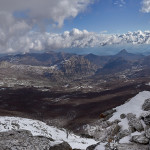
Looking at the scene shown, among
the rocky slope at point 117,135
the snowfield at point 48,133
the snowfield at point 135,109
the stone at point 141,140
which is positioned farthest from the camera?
the snowfield at point 135,109

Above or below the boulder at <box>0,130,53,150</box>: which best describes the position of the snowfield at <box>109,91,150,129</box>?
above

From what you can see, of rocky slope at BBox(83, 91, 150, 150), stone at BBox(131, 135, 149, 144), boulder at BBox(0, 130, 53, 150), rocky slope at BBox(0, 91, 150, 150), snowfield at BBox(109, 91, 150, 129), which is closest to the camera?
boulder at BBox(0, 130, 53, 150)

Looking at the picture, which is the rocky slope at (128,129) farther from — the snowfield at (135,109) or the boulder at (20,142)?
the boulder at (20,142)

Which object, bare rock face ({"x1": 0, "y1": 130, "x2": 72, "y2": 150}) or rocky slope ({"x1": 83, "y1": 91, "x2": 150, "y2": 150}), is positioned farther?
rocky slope ({"x1": 83, "y1": 91, "x2": 150, "y2": 150})

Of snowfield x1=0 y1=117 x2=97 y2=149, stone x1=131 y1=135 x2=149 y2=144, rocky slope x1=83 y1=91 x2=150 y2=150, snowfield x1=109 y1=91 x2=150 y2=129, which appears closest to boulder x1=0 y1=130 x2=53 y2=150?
rocky slope x1=83 y1=91 x2=150 y2=150

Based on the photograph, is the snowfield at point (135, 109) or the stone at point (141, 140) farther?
the snowfield at point (135, 109)

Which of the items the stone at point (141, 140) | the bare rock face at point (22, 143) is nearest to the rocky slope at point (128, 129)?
the stone at point (141, 140)

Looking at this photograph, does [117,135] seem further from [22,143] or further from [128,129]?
[22,143]

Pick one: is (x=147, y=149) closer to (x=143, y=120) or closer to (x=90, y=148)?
(x=90, y=148)

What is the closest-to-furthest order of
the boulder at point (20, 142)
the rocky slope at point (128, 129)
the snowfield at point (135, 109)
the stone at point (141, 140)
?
the boulder at point (20, 142) < the rocky slope at point (128, 129) < the stone at point (141, 140) < the snowfield at point (135, 109)

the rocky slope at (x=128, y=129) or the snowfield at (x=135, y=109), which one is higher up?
the snowfield at (x=135, y=109)

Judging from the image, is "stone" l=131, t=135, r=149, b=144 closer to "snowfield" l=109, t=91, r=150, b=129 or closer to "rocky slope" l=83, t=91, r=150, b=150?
"rocky slope" l=83, t=91, r=150, b=150
